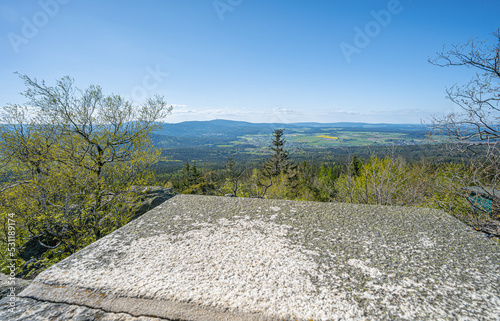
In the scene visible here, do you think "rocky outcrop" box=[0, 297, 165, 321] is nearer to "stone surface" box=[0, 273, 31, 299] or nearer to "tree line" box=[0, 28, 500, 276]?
"stone surface" box=[0, 273, 31, 299]

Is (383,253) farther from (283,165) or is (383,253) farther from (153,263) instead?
(283,165)

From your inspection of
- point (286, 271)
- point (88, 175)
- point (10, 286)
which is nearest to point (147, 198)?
point (88, 175)

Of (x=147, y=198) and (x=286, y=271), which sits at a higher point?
(x=286, y=271)

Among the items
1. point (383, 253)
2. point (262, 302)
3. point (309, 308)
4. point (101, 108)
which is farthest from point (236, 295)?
point (101, 108)

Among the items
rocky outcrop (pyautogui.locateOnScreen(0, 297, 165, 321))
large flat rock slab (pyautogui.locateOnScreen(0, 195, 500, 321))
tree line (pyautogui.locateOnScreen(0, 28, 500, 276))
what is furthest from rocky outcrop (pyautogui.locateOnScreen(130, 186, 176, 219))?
rocky outcrop (pyautogui.locateOnScreen(0, 297, 165, 321))

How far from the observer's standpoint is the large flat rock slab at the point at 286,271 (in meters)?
1.43

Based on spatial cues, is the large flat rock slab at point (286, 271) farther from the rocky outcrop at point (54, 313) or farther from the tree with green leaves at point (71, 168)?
the tree with green leaves at point (71, 168)

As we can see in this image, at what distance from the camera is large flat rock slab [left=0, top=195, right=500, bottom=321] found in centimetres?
143

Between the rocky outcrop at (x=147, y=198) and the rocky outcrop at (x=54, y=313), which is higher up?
the rocky outcrop at (x=54, y=313)

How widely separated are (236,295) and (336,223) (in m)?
1.65

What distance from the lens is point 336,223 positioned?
269cm

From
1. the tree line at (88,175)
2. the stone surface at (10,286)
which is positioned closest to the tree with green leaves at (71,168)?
the tree line at (88,175)

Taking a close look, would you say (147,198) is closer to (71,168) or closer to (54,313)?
(71,168)

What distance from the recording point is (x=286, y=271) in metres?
1.80
